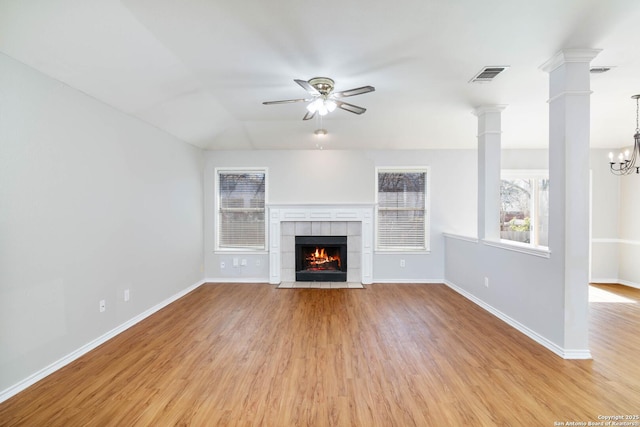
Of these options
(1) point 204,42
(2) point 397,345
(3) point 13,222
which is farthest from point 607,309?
(3) point 13,222

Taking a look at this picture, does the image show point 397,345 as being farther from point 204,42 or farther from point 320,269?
point 204,42

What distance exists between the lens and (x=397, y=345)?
287 cm

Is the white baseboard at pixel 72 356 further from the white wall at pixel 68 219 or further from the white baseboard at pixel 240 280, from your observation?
the white baseboard at pixel 240 280

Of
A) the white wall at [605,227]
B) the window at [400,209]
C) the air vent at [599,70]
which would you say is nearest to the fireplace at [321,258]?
the window at [400,209]

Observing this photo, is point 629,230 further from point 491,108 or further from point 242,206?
point 242,206

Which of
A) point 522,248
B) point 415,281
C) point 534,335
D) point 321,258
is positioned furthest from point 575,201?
point 321,258

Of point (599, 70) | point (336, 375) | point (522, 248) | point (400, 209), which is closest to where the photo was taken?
point (336, 375)

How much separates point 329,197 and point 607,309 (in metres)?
4.40

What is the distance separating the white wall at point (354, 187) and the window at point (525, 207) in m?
0.88

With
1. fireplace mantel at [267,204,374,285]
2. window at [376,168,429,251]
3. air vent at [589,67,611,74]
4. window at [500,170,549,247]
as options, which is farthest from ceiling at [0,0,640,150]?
fireplace mantel at [267,204,374,285]

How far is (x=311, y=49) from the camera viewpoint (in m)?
2.53

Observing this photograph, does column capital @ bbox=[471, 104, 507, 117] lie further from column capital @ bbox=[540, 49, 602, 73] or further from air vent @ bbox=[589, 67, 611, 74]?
column capital @ bbox=[540, 49, 602, 73]

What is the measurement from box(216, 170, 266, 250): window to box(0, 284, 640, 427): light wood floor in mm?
2026

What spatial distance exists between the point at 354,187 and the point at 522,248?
2.95 m
